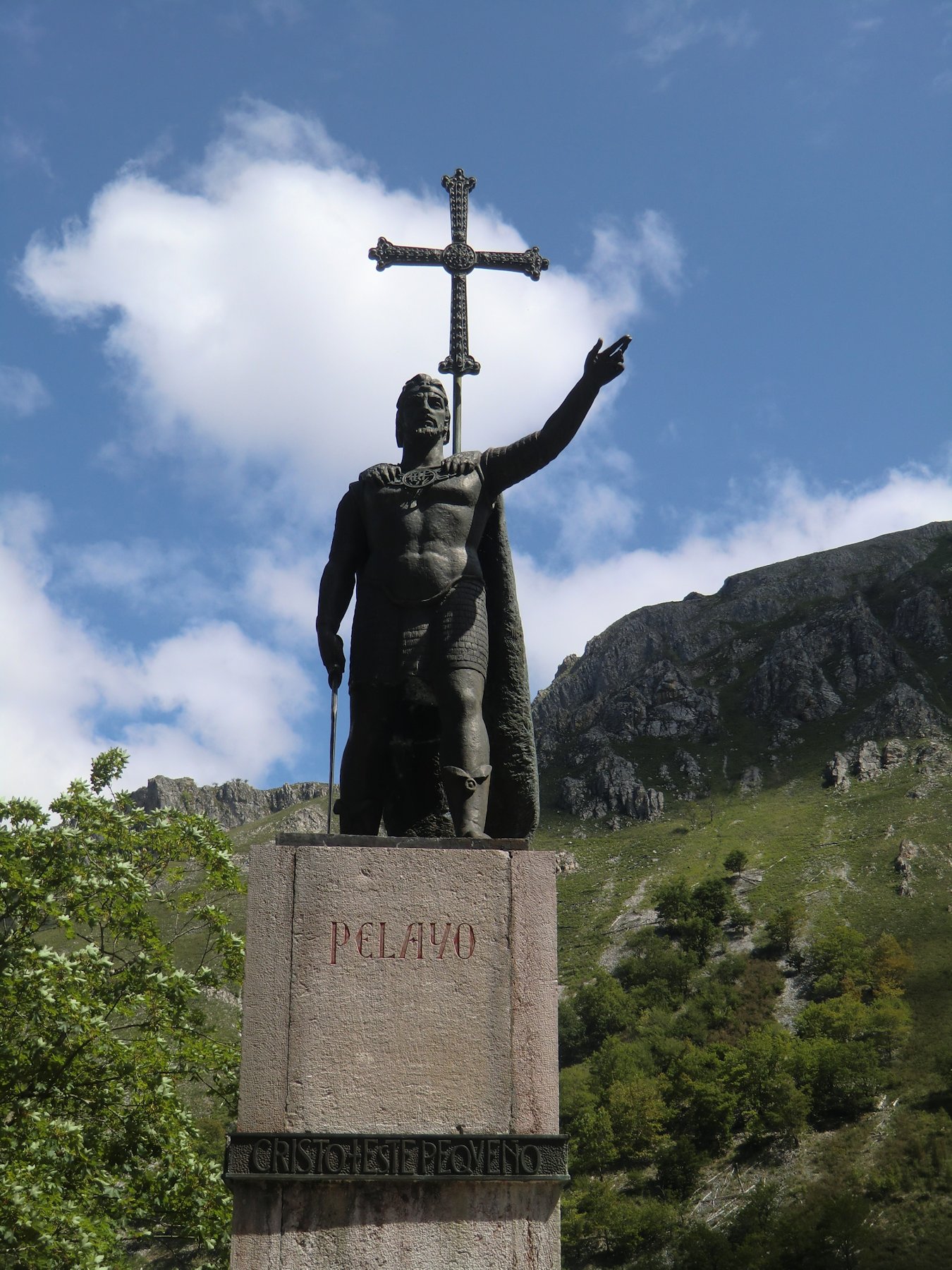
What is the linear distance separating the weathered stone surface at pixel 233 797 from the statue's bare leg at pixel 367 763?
4763 inches

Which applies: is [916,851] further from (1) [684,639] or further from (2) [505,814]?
(2) [505,814]

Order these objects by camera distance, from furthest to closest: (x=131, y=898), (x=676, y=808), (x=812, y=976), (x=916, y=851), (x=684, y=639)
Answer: (x=684, y=639), (x=676, y=808), (x=916, y=851), (x=812, y=976), (x=131, y=898)

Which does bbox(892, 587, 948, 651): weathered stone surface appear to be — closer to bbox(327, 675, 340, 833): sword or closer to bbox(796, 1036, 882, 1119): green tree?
bbox(796, 1036, 882, 1119): green tree

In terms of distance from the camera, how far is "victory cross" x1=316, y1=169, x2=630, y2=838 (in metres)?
6.86

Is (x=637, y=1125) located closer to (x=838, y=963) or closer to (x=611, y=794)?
(x=838, y=963)

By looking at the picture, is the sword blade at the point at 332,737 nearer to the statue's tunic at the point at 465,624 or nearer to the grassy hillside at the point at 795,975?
the statue's tunic at the point at 465,624

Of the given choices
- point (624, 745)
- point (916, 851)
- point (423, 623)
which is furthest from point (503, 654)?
point (624, 745)

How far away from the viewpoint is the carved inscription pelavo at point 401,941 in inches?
228

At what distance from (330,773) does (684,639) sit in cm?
13125

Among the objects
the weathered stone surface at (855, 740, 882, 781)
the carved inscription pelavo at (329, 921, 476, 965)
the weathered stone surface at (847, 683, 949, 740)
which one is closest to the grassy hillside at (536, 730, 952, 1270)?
the weathered stone surface at (855, 740, 882, 781)

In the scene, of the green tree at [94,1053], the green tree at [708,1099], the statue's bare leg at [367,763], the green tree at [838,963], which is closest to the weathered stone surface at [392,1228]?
the statue's bare leg at [367,763]

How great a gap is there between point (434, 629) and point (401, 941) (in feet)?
5.91

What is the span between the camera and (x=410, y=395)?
24.7 feet

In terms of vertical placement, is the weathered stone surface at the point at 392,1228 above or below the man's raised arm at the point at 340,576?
below
